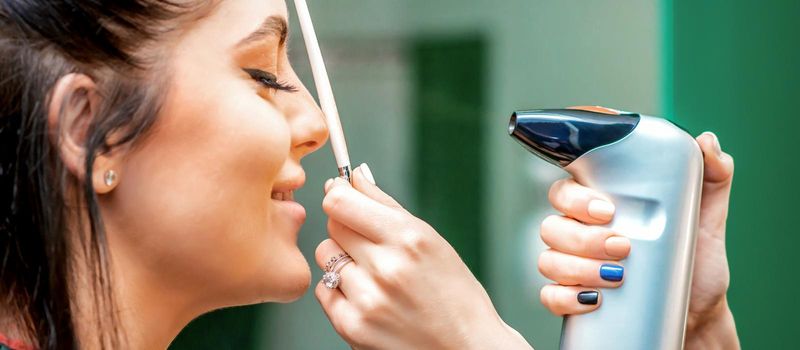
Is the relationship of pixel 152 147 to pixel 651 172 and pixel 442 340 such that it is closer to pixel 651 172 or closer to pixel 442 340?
pixel 442 340

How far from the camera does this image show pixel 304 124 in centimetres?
84

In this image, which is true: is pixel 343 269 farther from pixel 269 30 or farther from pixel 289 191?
pixel 269 30

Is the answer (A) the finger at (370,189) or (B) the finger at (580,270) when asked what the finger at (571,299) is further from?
(A) the finger at (370,189)

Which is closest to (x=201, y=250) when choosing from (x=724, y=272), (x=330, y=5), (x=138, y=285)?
(x=138, y=285)

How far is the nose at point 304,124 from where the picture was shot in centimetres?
84

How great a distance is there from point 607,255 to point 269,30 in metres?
0.37

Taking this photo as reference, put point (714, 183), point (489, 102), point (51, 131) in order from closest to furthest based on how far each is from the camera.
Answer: point (51, 131) → point (714, 183) → point (489, 102)

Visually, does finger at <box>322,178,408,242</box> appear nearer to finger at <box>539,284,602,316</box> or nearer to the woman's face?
the woman's face

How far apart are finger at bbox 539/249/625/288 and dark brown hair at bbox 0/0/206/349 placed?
413mm

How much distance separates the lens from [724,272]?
964 millimetres

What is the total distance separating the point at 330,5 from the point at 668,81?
0.68m

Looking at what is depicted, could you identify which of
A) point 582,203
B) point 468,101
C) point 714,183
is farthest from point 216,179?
point 468,101

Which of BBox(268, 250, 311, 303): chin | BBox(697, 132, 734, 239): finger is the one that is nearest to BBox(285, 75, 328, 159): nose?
BBox(268, 250, 311, 303): chin

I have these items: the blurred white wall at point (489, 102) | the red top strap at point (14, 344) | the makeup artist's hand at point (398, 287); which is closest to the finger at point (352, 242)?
the makeup artist's hand at point (398, 287)
